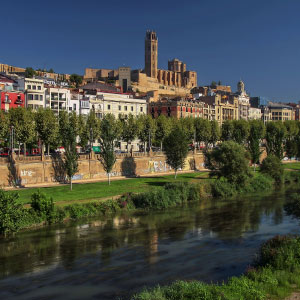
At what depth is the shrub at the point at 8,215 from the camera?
42.4 meters

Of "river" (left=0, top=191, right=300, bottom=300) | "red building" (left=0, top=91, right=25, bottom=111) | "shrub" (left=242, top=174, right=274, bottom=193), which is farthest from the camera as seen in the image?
"red building" (left=0, top=91, right=25, bottom=111)

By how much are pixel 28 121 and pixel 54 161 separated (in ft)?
25.4

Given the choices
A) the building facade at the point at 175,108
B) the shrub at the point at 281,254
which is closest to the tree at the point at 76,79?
the building facade at the point at 175,108

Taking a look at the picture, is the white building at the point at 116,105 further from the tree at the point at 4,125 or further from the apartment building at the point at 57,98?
the tree at the point at 4,125

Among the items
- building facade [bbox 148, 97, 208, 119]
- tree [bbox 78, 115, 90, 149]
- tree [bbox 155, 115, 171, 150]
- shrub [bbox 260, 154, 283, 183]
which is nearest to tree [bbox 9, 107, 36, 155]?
tree [bbox 78, 115, 90, 149]

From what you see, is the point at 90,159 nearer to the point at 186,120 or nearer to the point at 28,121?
the point at 28,121

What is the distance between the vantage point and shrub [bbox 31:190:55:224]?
47.3 meters

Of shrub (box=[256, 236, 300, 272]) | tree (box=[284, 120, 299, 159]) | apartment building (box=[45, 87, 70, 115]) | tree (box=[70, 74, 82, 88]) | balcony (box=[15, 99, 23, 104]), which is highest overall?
tree (box=[70, 74, 82, 88])

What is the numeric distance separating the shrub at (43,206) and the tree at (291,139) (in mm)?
84104

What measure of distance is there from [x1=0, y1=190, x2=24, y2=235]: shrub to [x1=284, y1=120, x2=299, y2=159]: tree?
88.8 m

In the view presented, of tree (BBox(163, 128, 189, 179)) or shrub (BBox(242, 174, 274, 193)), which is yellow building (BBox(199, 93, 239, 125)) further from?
shrub (BBox(242, 174, 274, 193))

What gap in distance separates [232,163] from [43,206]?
34840 mm

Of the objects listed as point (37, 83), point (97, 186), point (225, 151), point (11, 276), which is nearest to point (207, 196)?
point (225, 151)

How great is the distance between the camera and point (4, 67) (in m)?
189
